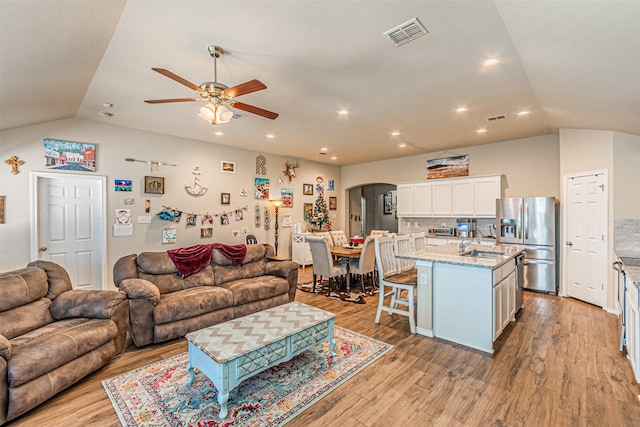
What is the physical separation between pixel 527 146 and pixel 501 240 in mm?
2033

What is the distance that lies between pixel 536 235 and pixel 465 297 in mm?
3179

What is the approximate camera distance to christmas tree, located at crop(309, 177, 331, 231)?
823 centimetres

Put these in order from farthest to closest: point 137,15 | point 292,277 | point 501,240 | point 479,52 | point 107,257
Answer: point 501,240
point 107,257
point 292,277
point 479,52
point 137,15

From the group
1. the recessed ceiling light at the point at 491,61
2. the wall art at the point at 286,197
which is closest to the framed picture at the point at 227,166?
the wall art at the point at 286,197

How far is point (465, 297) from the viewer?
307 cm

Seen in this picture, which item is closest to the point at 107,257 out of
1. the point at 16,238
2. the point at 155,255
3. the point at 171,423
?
the point at 16,238

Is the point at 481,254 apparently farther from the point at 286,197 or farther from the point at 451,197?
the point at 286,197

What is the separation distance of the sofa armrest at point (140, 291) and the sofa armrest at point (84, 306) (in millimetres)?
196

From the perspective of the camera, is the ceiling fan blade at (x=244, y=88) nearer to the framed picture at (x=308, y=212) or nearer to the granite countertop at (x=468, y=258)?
the granite countertop at (x=468, y=258)

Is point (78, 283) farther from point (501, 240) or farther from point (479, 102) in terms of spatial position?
point (501, 240)

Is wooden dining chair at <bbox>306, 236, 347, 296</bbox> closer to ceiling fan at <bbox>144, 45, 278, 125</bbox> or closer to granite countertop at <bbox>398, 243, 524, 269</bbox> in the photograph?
granite countertop at <bbox>398, 243, 524, 269</bbox>

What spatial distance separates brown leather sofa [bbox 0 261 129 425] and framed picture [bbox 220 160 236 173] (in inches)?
143

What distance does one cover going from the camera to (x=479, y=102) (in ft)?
12.6

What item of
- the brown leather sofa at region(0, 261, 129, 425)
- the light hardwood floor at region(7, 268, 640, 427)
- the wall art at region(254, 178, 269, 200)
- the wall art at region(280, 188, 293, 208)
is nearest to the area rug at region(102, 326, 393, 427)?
the light hardwood floor at region(7, 268, 640, 427)
